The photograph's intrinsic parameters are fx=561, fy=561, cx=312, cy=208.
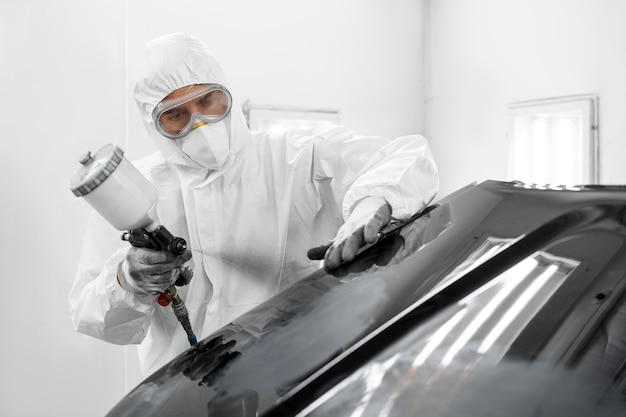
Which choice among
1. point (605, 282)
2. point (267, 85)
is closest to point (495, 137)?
point (267, 85)

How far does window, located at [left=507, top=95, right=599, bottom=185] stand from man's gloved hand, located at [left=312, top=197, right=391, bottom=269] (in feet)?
5.99

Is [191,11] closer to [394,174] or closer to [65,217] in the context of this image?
[65,217]

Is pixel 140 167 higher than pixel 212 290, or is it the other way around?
pixel 140 167

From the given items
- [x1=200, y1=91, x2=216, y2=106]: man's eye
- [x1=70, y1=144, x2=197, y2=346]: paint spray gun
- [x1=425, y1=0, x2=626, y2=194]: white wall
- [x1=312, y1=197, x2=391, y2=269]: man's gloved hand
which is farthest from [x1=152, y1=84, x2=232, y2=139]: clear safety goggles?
[x1=425, y1=0, x2=626, y2=194]: white wall

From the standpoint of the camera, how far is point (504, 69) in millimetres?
3129

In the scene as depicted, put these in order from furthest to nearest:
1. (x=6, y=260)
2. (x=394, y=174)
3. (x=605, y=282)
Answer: (x=6, y=260) < (x=394, y=174) < (x=605, y=282)

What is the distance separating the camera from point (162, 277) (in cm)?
122

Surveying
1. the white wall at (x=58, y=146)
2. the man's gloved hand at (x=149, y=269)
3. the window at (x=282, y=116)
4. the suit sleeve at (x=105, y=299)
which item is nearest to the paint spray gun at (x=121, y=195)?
the man's gloved hand at (x=149, y=269)

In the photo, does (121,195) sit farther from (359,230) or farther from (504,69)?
(504,69)

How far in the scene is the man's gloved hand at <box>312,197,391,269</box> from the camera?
2.91 feet

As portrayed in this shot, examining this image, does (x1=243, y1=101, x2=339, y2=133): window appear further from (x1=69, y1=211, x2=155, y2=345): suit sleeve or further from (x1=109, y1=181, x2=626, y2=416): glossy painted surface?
(x1=109, y1=181, x2=626, y2=416): glossy painted surface

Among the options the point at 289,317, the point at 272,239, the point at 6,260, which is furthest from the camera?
the point at 6,260

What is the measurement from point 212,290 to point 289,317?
826mm

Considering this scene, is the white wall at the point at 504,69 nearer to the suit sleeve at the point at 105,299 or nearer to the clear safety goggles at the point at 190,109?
the clear safety goggles at the point at 190,109
